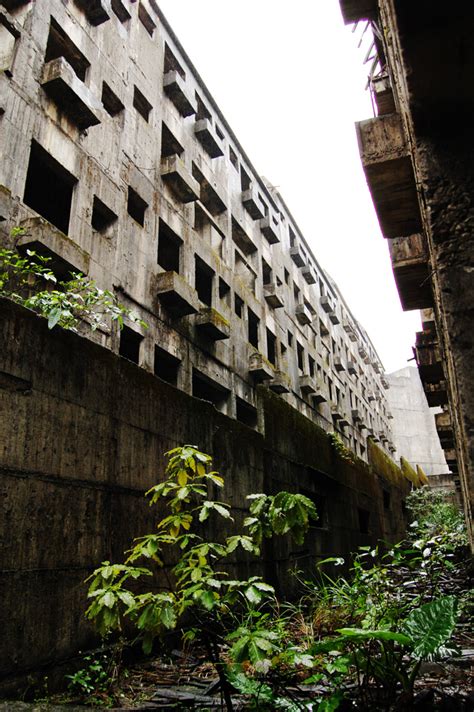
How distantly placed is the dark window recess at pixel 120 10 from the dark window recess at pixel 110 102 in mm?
3119

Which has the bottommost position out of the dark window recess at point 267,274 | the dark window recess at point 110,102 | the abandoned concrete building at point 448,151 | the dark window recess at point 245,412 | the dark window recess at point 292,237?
the abandoned concrete building at point 448,151

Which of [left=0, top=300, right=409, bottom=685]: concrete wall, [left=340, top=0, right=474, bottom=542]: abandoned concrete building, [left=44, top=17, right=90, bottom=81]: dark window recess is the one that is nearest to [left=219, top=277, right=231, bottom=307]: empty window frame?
[left=44, top=17, right=90, bottom=81]: dark window recess

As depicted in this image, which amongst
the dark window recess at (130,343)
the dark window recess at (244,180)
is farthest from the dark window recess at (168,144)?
the dark window recess at (130,343)

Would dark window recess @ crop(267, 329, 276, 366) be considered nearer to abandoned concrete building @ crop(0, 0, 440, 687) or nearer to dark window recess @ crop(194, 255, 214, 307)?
abandoned concrete building @ crop(0, 0, 440, 687)

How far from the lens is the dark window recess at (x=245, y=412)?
1819 cm

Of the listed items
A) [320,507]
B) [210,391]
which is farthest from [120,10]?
[320,507]

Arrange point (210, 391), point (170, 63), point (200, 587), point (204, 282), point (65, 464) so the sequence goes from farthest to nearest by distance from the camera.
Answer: point (204, 282)
point (170, 63)
point (210, 391)
point (65, 464)
point (200, 587)

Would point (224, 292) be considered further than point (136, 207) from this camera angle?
Yes

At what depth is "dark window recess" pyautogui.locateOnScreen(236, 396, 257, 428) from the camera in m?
18.2

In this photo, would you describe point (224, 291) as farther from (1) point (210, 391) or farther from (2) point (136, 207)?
(2) point (136, 207)

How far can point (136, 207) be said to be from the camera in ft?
48.1

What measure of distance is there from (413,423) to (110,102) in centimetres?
4524

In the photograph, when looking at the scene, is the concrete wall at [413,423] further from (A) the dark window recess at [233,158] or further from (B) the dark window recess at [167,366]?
(B) the dark window recess at [167,366]

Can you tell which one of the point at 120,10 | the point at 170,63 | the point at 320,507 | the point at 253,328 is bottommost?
the point at 320,507
